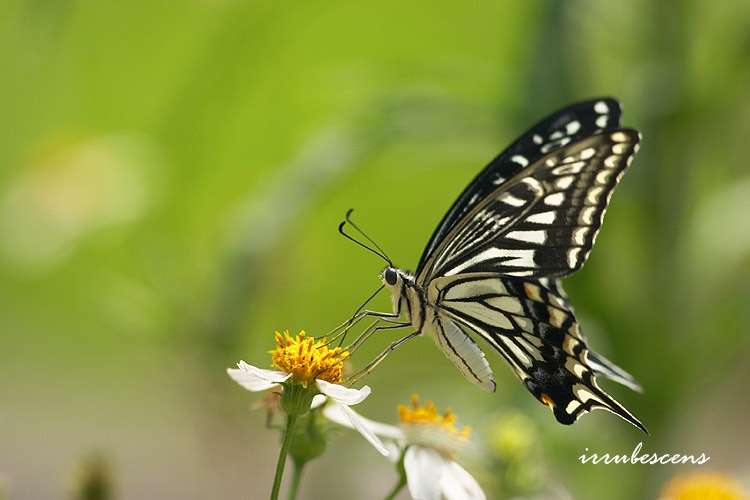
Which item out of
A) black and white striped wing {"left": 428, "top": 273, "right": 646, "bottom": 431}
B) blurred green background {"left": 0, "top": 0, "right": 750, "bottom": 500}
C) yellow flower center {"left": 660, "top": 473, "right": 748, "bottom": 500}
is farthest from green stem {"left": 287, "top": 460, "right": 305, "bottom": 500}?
yellow flower center {"left": 660, "top": 473, "right": 748, "bottom": 500}

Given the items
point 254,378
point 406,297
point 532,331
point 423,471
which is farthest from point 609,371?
point 254,378

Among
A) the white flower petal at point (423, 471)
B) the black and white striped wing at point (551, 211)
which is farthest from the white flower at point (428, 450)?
the black and white striped wing at point (551, 211)

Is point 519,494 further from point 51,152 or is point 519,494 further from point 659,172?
point 51,152

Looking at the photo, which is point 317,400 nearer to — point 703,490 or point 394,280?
point 394,280

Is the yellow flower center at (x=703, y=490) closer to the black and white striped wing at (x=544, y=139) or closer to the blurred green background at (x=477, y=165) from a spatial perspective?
the blurred green background at (x=477, y=165)

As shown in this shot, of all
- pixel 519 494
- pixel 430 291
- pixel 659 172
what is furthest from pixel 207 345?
pixel 659 172

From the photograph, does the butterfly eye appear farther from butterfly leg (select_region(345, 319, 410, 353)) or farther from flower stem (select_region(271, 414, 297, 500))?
flower stem (select_region(271, 414, 297, 500))
